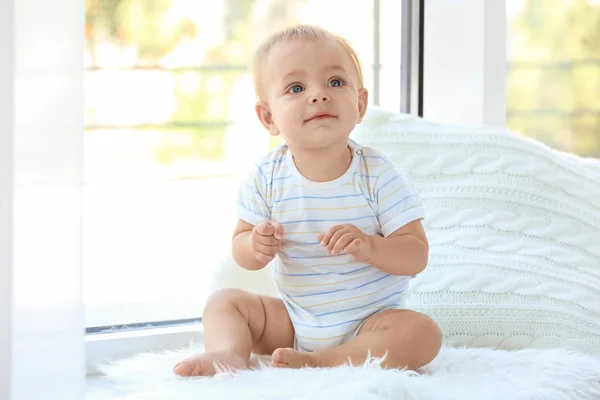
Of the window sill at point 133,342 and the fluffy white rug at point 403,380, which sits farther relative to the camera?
the window sill at point 133,342

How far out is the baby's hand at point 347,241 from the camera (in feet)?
3.83

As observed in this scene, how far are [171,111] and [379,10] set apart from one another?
580 millimetres

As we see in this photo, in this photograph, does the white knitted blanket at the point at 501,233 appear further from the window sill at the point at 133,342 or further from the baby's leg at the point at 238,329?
the window sill at the point at 133,342

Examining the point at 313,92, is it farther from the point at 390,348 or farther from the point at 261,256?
the point at 390,348

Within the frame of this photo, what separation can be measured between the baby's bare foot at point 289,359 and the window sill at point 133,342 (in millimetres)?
502

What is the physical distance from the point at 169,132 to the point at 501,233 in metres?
0.79

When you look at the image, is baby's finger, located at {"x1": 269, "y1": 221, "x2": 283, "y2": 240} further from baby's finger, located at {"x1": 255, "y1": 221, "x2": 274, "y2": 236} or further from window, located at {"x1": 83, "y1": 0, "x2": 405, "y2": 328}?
window, located at {"x1": 83, "y1": 0, "x2": 405, "y2": 328}

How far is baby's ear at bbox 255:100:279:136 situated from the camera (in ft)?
4.39

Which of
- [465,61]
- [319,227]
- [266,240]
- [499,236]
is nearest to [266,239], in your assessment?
[266,240]

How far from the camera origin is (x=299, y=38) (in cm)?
127

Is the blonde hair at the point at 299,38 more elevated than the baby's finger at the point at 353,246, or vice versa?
the blonde hair at the point at 299,38

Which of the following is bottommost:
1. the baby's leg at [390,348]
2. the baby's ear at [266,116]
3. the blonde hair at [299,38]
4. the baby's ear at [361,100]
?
the baby's leg at [390,348]

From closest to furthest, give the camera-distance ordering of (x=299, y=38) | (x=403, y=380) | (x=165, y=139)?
(x=403, y=380)
(x=299, y=38)
(x=165, y=139)

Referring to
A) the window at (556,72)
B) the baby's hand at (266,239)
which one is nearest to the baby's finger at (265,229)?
the baby's hand at (266,239)
